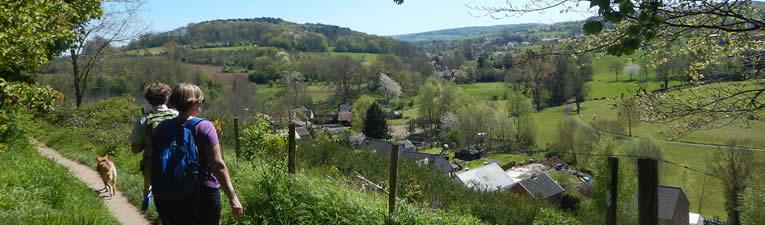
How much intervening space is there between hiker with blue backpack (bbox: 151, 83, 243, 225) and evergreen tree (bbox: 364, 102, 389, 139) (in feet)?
164

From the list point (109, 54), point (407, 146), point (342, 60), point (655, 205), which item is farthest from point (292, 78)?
point (655, 205)

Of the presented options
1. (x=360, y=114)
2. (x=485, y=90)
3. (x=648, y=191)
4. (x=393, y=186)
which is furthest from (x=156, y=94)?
(x=485, y=90)

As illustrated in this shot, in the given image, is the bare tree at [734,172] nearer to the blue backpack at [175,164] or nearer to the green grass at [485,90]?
the blue backpack at [175,164]

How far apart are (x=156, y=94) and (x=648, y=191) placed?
3.55 meters

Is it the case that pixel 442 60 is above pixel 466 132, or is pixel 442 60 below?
above

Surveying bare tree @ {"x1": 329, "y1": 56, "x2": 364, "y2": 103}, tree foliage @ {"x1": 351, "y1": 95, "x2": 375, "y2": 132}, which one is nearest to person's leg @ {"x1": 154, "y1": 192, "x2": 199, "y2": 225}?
tree foliage @ {"x1": 351, "y1": 95, "x2": 375, "y2": 132}

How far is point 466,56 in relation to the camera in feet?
568

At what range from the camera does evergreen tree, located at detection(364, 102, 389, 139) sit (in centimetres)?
5313

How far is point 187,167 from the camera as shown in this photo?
283cm

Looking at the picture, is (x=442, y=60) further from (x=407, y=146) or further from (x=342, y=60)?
(x=407, y=146)

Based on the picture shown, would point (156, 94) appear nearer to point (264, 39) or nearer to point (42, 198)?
point (42, 198)

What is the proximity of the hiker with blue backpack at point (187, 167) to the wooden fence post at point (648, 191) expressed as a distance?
2518 mm

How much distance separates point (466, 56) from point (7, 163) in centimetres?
17242

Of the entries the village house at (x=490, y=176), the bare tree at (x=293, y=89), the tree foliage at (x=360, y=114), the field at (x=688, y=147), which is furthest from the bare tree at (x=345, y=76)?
the village house at (x=490, y=176)
